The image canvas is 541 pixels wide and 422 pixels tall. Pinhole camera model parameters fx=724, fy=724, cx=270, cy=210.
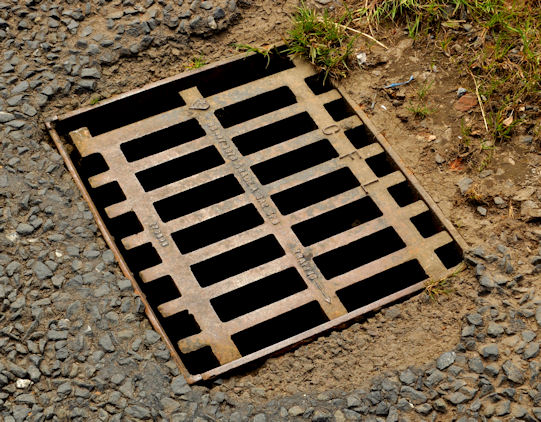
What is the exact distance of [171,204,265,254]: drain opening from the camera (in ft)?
9.27

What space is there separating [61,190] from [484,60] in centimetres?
172

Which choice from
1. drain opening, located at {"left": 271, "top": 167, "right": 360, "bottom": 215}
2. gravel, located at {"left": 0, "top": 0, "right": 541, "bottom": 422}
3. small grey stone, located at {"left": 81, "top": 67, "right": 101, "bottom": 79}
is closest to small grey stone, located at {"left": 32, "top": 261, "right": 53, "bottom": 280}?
gravel, located at {"left": 0, "top": 0, "right": 541, "bottom": 422}

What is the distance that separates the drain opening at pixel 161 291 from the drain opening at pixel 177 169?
0.48 m

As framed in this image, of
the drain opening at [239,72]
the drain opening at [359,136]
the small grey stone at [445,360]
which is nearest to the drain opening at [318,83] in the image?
the drain opening at [239,72]

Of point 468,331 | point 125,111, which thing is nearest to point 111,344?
point 125,111

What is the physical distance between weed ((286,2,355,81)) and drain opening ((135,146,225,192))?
1.77ft

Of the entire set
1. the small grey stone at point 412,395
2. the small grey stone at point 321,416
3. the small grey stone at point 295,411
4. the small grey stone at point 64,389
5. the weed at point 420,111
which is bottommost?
the small grey stone at point 64,389

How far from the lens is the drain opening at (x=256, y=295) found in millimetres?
2725

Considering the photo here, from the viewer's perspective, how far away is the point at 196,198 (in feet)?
9.39

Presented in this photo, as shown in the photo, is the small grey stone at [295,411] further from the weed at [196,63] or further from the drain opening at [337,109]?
the weed at [196,63]

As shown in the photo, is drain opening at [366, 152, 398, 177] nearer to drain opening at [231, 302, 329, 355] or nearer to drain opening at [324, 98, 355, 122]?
drain opening at [324, 98, 355, 122]

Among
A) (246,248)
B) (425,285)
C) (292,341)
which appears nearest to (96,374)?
(292,341)

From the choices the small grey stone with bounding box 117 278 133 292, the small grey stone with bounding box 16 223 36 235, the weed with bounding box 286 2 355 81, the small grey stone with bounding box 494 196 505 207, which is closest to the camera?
the small grey stone with bounding box 117 278 133 292

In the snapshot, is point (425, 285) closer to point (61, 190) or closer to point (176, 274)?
point (176, 274)
